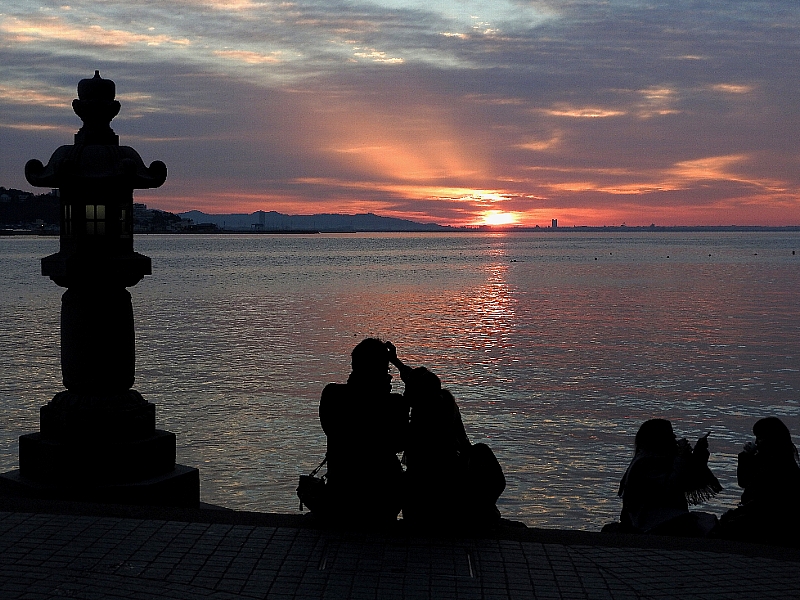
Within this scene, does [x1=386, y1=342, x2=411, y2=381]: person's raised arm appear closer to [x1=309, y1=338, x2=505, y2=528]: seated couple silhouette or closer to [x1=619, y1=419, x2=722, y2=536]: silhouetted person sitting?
[x1=309, y1=338, x2=505, y2=528]: seated couple silhouette

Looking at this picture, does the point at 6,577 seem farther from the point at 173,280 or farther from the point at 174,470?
the point at 173,280

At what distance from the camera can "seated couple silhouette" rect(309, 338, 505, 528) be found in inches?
281

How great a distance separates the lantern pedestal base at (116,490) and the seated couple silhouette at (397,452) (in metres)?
2.18

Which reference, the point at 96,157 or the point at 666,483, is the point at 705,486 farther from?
the point at 96,157

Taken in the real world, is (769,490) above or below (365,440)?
below

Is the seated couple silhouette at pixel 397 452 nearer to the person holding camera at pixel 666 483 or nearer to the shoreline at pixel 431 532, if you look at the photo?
the shoreline at pixel 431 532

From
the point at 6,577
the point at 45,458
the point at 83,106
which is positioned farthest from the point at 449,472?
the point at 83,106

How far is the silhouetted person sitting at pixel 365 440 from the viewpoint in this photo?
23.4 feet

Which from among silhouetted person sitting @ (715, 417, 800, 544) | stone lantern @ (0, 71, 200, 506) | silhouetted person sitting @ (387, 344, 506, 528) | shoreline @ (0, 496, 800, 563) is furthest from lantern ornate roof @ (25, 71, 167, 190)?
silhouetted person sitting @ (715, 417, 800, 544)

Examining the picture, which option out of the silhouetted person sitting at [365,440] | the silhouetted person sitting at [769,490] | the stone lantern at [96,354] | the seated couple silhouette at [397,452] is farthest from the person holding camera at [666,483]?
the stone lantern at [96,354]

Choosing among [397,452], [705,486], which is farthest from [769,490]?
[397,452]

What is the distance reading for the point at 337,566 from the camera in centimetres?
642

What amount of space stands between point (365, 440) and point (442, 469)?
2.01 feet

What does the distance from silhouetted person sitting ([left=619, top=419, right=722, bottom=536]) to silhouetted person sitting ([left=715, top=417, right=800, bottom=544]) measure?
0.24m
